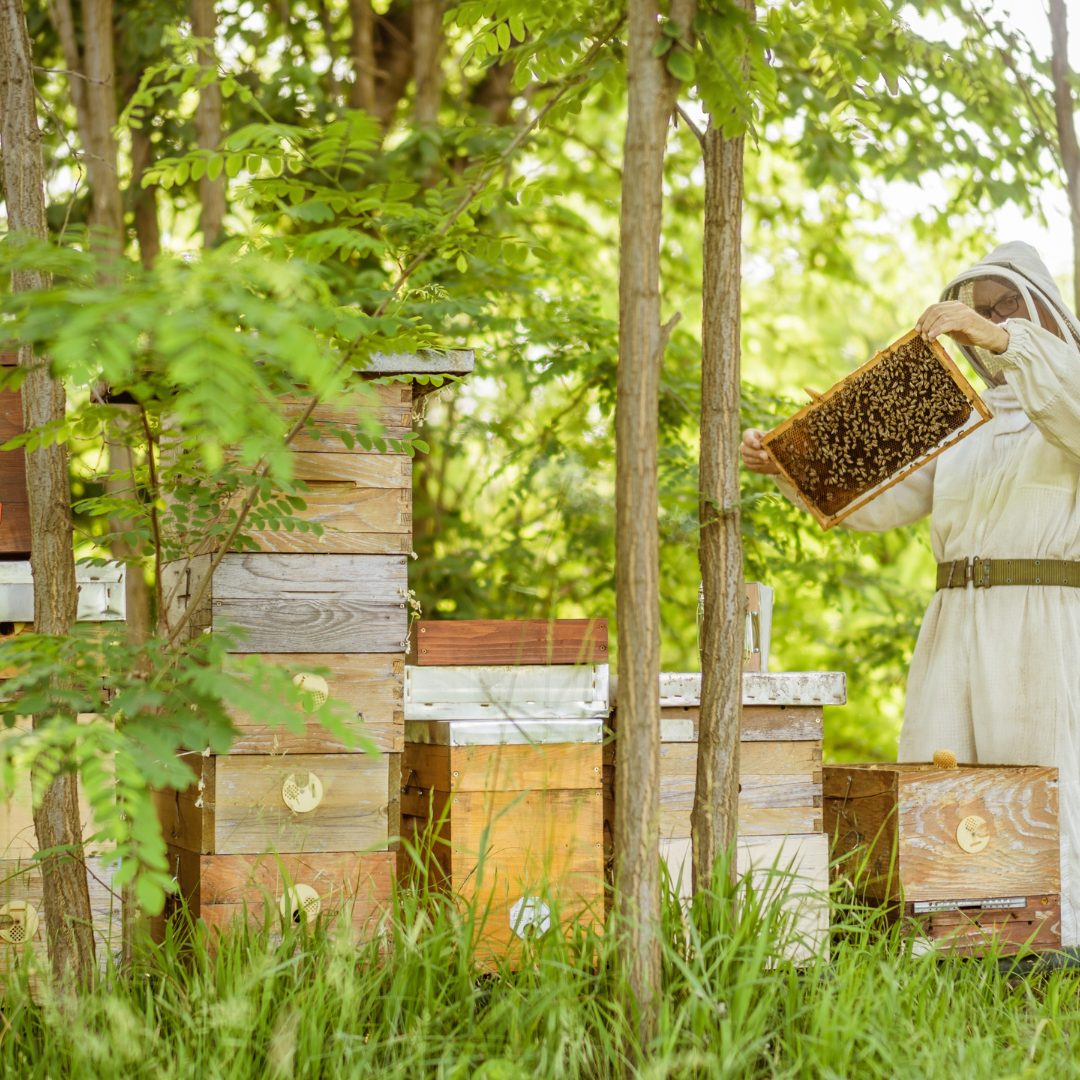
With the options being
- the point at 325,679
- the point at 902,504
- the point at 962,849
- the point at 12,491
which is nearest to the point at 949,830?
the point at 962,849

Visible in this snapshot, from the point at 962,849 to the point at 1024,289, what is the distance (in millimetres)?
1475

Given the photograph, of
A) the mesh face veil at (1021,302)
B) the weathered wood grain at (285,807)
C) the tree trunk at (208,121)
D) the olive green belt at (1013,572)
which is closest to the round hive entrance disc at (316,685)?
the weathered wood grain at (285,807)

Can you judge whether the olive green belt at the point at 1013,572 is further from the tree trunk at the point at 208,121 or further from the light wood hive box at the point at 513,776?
the tree trunk at the point at 208,121

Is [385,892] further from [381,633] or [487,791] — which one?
[381,633]

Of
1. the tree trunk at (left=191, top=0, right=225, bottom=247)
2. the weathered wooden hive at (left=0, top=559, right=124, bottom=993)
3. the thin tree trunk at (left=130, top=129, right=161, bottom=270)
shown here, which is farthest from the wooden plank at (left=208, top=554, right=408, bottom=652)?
the thin tree trunk at (left=130, top=129, right=161, bottom=270)

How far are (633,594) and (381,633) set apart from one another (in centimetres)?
77

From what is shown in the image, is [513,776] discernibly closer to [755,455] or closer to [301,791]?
[301,791]

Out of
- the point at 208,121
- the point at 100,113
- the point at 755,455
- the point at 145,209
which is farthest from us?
the point at 145,209

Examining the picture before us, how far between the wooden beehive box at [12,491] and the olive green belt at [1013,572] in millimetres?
2424

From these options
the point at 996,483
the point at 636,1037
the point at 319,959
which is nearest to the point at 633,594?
the point at 636,1037

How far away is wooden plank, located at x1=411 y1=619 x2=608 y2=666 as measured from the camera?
2922 mm

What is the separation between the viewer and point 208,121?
5.26 meters

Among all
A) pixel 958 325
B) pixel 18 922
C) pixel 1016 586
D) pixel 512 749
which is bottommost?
pixel 18 922

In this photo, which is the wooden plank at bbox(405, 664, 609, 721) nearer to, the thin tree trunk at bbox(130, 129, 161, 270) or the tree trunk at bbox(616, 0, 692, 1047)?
the tree trunk at bbox(616, 0, 692, 1047)
